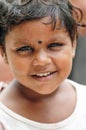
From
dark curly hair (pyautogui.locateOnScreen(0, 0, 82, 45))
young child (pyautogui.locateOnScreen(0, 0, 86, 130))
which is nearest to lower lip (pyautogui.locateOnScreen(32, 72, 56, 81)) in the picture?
young child (pyautogui.locateOnScreen(0, 0, 86, 130))

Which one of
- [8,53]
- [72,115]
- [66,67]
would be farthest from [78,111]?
[8,53]

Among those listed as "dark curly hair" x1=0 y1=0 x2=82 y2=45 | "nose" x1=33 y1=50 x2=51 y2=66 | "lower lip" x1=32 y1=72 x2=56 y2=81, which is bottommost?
"lower lip" x1=32 y1=72 x2=56 y2=81

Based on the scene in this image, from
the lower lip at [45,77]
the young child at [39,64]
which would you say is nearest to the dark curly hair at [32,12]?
the young child at [39,64]

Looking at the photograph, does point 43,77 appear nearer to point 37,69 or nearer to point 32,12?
point 37,69

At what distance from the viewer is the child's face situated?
2.69 feet

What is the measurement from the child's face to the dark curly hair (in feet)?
0.05

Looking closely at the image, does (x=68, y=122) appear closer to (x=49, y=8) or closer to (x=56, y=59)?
(x=56, y=59)

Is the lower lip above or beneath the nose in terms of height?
beneath

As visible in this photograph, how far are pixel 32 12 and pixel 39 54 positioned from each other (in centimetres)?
10

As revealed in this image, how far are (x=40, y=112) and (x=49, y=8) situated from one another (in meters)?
0.28

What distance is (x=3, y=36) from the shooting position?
0.87 m

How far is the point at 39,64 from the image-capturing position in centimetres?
81

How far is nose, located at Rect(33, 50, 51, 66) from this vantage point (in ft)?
2.67

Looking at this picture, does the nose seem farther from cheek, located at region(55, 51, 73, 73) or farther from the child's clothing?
the child's clothing
